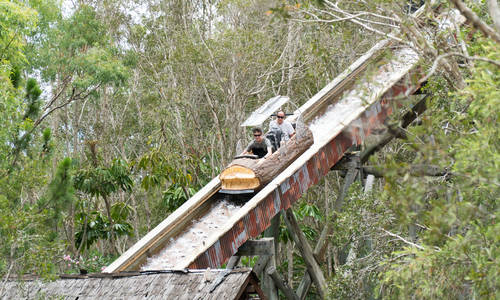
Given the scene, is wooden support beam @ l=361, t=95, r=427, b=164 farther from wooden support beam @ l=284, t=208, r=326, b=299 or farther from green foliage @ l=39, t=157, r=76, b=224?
green foliage @ l=39, t=157, r=76, b=224

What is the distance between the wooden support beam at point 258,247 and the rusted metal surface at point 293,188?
17 centimetres

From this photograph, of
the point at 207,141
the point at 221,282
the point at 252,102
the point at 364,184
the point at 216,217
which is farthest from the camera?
the point at 207,141

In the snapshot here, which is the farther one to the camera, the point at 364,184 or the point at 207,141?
the point at 207,141

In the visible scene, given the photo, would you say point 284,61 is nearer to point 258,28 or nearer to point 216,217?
point 258,28

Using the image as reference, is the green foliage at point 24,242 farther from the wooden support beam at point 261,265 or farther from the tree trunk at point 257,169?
the wooden support beam at point 261,265

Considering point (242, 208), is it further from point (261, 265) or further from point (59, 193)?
point (59, 193)

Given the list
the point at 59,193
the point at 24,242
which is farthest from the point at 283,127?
the point at 24,242

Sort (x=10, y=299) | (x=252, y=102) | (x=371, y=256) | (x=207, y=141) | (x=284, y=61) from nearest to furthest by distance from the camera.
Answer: (x=10, y=299), (x=371, y=256), (x=284, y=61), (x=252, y=102), (x=207, y=141)

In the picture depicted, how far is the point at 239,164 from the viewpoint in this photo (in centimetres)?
996

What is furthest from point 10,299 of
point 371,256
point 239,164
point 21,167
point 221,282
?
point 371,256

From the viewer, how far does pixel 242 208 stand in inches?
351

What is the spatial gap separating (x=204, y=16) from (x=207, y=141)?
459cm

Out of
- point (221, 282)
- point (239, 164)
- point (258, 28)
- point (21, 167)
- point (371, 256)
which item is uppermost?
point (258, 28)

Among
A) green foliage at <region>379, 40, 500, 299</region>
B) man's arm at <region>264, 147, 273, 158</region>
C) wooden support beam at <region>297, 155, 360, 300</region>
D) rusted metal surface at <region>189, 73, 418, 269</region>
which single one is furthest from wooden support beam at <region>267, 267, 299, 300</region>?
green foliage at <region>379, 40, 500, 299</region>
